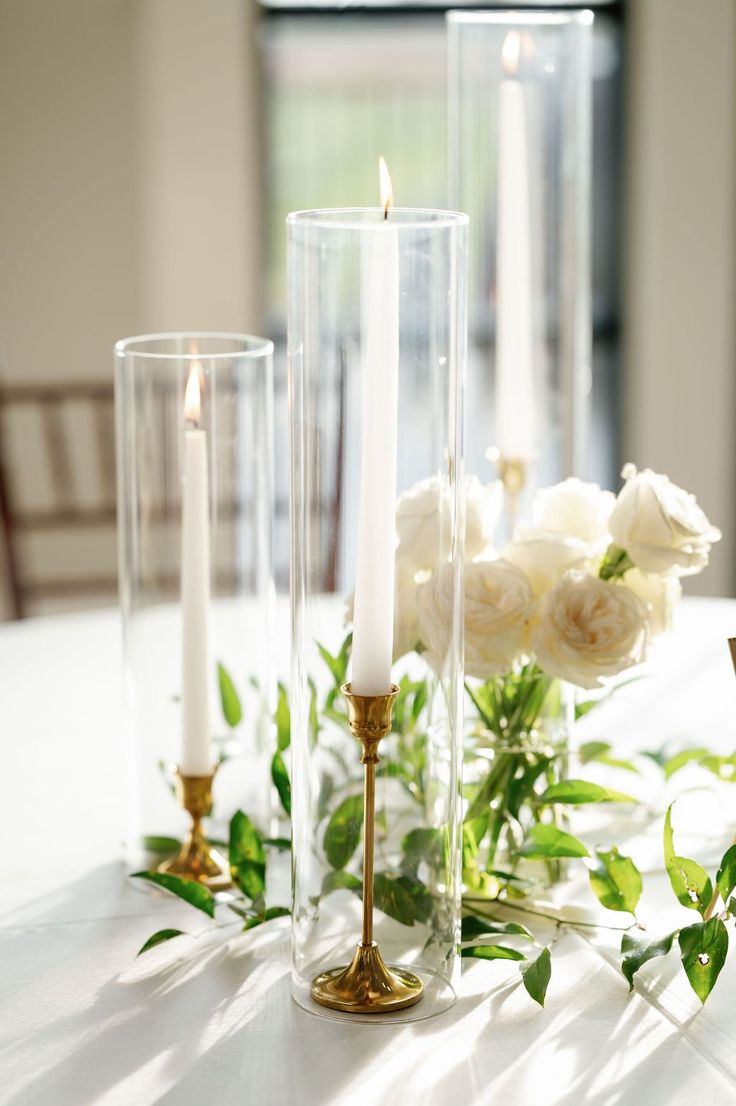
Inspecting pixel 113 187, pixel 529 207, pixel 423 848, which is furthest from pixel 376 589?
pixel 113 187

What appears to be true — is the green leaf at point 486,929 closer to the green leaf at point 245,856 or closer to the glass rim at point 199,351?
the green leaf at point 245,856

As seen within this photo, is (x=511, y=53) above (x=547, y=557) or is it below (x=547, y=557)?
above

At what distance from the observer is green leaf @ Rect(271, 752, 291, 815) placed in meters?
0.80

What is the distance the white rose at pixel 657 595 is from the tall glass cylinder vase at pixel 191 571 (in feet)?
0.81

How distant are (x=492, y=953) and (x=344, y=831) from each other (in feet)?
0.33

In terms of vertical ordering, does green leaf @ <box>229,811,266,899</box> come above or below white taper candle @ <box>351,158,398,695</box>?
below

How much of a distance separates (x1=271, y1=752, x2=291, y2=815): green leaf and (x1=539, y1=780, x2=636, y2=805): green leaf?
149 millimetres

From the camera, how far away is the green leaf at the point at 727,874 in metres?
0.66

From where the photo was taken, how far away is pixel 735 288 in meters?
3.40

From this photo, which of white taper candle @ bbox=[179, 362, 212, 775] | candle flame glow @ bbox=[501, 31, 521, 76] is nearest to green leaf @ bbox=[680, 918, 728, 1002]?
white taper candle @ bbox=[179, 362, 212, 775]

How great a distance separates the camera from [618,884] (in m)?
0.74

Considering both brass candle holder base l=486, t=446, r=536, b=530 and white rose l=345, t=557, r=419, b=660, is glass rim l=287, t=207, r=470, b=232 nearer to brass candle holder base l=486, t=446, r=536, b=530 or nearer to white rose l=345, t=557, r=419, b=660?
white rose l=345, t=557, r=419, b=660

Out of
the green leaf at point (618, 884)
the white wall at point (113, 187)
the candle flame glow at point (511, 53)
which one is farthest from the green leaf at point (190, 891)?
the white wall at point (113, 187)

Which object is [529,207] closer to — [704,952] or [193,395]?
[193,395]
